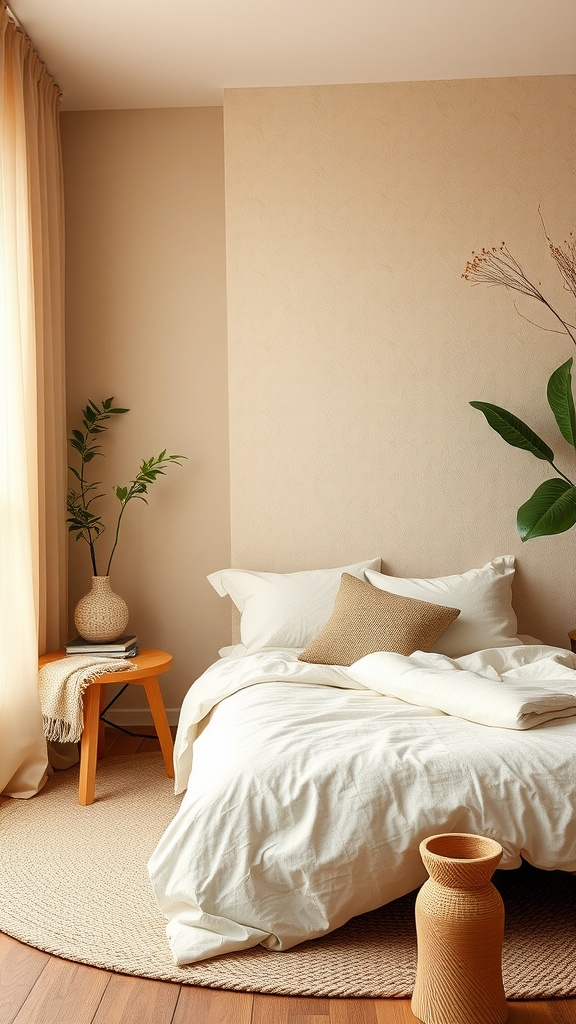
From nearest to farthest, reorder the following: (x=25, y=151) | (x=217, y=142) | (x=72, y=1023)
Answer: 1. (x=72, y=1023)
2. (x=25, y=151)
3. (x=217, y=142)

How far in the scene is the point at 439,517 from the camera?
3857mm

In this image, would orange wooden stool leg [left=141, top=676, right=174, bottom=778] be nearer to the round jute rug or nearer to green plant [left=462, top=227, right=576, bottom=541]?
the round jute rug

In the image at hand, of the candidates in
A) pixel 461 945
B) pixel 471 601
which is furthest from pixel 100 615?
pixel 461 945

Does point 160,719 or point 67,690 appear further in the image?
point 160,719

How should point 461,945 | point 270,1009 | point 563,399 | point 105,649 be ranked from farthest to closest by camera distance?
point 105,649 < point 563,399 < point 270,1009 < point 461,945

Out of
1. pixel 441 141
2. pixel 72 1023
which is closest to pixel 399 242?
pixel 441 141

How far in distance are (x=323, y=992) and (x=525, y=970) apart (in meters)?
0.48

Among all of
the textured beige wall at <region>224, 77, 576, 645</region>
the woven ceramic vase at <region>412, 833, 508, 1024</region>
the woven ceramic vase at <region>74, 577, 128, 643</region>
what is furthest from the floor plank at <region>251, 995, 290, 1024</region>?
the textured beige wall at <region>224, 77, 576, 645</region>

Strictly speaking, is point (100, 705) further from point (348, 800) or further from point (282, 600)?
point (348, 800)

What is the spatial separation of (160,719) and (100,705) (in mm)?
238

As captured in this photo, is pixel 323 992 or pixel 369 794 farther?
pixel 369 794

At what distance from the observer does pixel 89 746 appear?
3248 mm

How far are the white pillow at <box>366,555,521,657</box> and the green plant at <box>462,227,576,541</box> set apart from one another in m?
0.31

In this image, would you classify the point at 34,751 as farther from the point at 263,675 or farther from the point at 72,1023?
the point at 72,1023
